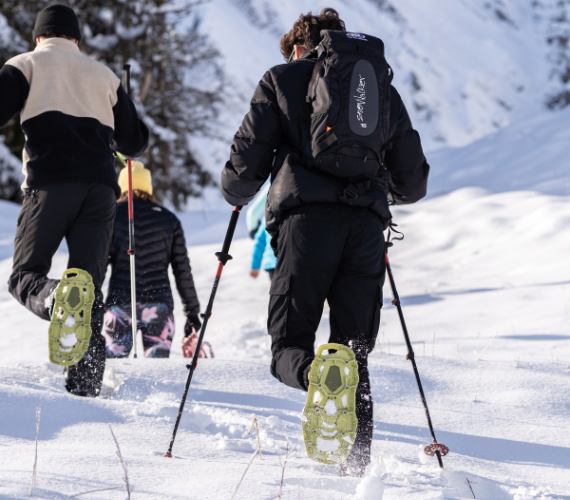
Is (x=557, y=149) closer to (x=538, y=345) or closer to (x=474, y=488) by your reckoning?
(x=538, y=345)

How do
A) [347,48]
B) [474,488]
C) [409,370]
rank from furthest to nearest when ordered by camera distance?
[409,370]
[347,48]
[474,488]

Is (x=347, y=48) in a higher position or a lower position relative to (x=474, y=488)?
higher

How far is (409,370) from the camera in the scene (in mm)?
3914

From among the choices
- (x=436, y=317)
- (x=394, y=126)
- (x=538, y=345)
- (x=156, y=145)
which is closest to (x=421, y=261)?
(x=436, y=317)

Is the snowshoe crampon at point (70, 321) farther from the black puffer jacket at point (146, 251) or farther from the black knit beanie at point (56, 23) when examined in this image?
the black puffer jacket at point (146, 251)

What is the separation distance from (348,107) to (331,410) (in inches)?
44.7

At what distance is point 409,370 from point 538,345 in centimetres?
157

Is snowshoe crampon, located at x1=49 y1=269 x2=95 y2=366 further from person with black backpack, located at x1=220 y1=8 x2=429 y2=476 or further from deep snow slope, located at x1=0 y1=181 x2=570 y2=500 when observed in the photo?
person with black backpack, located at x1=220 y1=8 x2=429 y2=476

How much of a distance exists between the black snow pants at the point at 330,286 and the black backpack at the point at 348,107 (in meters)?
0.19

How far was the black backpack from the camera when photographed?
2.41 metres

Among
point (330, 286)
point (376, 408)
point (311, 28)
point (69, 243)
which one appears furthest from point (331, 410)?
point (69, 243)

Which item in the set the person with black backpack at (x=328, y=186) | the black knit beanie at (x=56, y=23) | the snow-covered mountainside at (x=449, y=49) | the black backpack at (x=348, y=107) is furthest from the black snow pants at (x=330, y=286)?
the snow-covered mountainside at (x=449, y=49)

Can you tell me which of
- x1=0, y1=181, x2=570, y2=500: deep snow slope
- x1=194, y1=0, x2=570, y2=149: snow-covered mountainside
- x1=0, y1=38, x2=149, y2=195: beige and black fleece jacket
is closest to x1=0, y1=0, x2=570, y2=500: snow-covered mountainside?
x1=0, y1=181, x2=570, y2=500: deep snow slope

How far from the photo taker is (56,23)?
11.6ft
